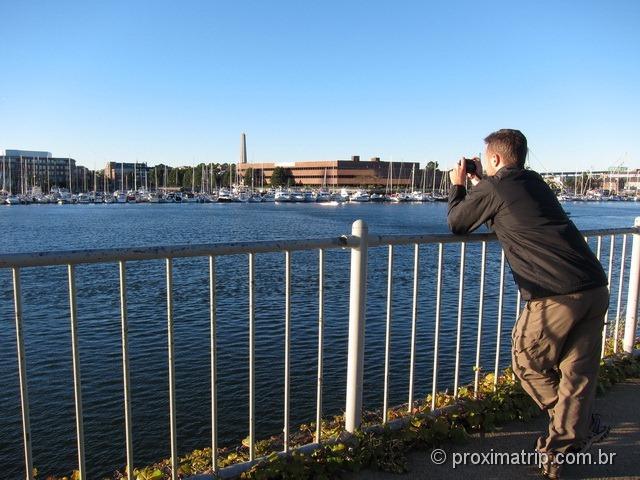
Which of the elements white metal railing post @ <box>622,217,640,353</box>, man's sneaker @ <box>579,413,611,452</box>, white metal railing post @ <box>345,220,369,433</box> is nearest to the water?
white metal railing post @ <box>622,217,640,353</box>

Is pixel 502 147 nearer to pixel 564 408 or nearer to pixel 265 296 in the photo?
pixel 564 408

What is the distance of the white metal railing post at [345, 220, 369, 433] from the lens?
3832mm

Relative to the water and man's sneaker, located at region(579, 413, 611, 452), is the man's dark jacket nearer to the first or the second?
man's sneaker, located at region(579, 413, 611, 452)

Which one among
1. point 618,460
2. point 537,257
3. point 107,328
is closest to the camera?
point 537,257

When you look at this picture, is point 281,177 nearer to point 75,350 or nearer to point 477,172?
point 477,172

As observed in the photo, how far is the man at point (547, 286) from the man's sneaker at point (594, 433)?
0.10 feet

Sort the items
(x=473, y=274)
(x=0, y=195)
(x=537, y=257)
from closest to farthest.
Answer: (x=537, y=257)
(x=473, y=274)
(x=0, y=195)

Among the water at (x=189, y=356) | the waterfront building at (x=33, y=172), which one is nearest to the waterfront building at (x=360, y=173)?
the waterfront building at (x=33, y=172)

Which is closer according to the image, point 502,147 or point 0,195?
point 502,147

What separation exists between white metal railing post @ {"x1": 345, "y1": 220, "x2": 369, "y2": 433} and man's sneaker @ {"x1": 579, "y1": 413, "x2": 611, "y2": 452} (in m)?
1.50

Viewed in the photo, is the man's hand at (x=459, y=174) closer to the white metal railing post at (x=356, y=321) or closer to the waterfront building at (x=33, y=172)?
the white metal railing post at (x=356, y=321)

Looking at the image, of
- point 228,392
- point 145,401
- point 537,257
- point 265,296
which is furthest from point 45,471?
point 265,296

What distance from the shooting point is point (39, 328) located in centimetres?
1592

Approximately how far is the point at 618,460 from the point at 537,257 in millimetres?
1694
